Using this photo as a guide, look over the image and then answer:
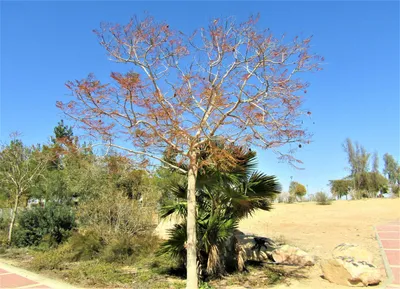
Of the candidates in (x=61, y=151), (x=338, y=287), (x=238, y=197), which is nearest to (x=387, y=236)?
(x=338, y=287)

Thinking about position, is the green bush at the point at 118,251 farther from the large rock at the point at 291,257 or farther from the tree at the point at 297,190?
the tree at the point at 297,190

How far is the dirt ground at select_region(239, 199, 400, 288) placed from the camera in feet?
31.7

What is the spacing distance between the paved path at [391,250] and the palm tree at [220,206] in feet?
10.2

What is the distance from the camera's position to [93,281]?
7.62m

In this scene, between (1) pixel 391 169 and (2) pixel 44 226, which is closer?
(2) pixel 44 226

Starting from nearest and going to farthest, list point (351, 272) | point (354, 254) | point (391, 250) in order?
point (351, 272) → point (354, 254) → point (391, 250)

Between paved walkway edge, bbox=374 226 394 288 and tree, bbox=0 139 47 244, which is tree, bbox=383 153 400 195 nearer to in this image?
paved walkway edge, bbox=374 226 394 288

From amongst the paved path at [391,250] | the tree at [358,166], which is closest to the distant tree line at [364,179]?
the tree at [358,166]

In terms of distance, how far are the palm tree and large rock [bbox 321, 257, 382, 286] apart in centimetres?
201

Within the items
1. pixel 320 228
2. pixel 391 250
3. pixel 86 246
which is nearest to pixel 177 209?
pixel 86 246


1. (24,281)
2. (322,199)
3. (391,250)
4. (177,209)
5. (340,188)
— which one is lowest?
(24,281)

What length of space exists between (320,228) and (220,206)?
415 inches

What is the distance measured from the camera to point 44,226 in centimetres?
1267

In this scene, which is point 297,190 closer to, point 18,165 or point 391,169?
point 391,169
